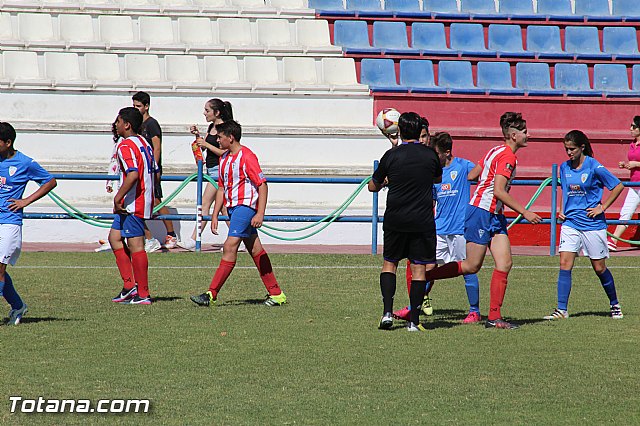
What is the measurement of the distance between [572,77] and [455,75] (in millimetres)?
2390

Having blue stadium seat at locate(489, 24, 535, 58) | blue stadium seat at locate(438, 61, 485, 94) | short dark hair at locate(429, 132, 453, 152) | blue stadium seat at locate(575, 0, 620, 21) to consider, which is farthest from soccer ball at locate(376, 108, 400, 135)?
blue stadium seat at locate(575, 0, 620, 21)

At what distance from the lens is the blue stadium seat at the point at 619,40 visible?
69.8 feet

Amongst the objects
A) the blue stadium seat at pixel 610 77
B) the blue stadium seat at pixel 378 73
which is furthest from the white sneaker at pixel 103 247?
the blue stadium seat at pixel 610 77

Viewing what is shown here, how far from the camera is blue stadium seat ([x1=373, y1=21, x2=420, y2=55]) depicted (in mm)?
20797

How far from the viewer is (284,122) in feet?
63.3

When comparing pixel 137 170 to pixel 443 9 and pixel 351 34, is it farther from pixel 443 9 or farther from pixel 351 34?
pixel 443 9

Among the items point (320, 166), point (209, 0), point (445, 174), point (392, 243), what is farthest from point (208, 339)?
point (209, 0)

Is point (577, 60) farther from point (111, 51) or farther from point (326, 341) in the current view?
point (326, 341)

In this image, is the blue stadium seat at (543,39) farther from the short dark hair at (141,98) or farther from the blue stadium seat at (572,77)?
the short dark hair at (141,98)

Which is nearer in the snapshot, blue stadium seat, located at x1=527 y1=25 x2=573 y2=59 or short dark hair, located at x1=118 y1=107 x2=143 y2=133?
short dark hair, located at x1=118 y1=107 x2=143 y2=133

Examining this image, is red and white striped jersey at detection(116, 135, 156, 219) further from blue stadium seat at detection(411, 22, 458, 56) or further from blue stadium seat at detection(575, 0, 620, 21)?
blue stadium seat at detection(575, 0, 620, 21)

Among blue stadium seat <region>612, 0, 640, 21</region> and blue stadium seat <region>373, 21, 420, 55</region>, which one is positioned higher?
blue stadium seat <region>612, 0, 640, 21</region>

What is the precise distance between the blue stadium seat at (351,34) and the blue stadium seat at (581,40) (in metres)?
4.14

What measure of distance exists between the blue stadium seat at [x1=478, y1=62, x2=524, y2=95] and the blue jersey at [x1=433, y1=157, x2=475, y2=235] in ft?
32.6
